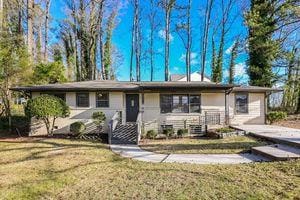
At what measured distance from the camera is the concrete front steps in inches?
307

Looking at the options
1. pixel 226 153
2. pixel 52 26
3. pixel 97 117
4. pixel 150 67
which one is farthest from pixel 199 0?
pixel 226 153

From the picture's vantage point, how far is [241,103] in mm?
17469

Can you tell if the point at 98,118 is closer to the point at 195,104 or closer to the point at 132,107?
the point at 132,107

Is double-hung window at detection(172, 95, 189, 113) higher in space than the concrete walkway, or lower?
higher

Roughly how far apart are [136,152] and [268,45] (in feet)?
46.6

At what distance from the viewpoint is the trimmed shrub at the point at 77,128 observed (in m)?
14.5

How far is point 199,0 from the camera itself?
27500 millimetres

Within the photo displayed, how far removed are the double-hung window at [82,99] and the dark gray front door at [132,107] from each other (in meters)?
2.38

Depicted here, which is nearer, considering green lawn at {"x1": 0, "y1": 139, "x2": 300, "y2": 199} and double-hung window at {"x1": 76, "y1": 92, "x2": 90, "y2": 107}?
green lawn at {"x1": 0, "y1": 139, "x2": 300, "y2": 199}

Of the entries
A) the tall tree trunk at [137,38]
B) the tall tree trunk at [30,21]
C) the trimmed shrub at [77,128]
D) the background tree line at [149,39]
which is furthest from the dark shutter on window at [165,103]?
the tall tree trunk at [137,38]

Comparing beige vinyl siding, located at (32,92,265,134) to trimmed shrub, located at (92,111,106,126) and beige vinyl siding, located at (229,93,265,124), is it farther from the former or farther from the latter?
beige vinyl siding, located at (229,93,265,124)

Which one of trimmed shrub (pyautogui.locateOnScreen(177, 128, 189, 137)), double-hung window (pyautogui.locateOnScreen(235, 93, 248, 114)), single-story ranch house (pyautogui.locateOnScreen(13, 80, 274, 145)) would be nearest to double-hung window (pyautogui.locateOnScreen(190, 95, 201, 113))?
single-story ranch house (pyautogui.locateOnScreen(13, 80, 274, 145))

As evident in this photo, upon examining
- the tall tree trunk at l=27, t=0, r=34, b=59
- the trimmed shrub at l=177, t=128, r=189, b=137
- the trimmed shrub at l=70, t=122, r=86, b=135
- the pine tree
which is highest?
the tall tree trunk at l=27, t=0, r=34, b=59

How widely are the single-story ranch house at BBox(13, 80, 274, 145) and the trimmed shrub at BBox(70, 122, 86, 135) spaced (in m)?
0.79
